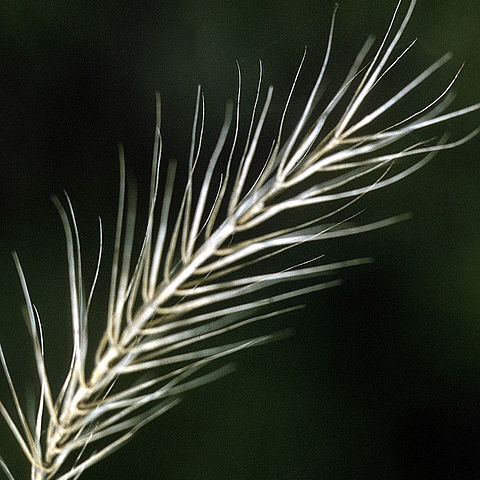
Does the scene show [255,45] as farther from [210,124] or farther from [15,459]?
[15,459]

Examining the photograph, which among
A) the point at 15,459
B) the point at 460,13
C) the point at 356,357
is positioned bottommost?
the point at 356,357

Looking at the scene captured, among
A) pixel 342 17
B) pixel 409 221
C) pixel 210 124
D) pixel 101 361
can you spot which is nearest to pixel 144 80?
pixel 210 124

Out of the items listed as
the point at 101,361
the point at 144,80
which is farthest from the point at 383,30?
the point at 101,361

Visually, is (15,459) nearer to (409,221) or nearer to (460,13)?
(409,221)

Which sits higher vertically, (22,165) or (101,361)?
(22,165)

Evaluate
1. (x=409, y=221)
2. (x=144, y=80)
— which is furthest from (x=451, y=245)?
(x=144, y=80)

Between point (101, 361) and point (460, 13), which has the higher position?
point (460, 13)

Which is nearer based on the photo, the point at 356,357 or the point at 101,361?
the point at 101,361
